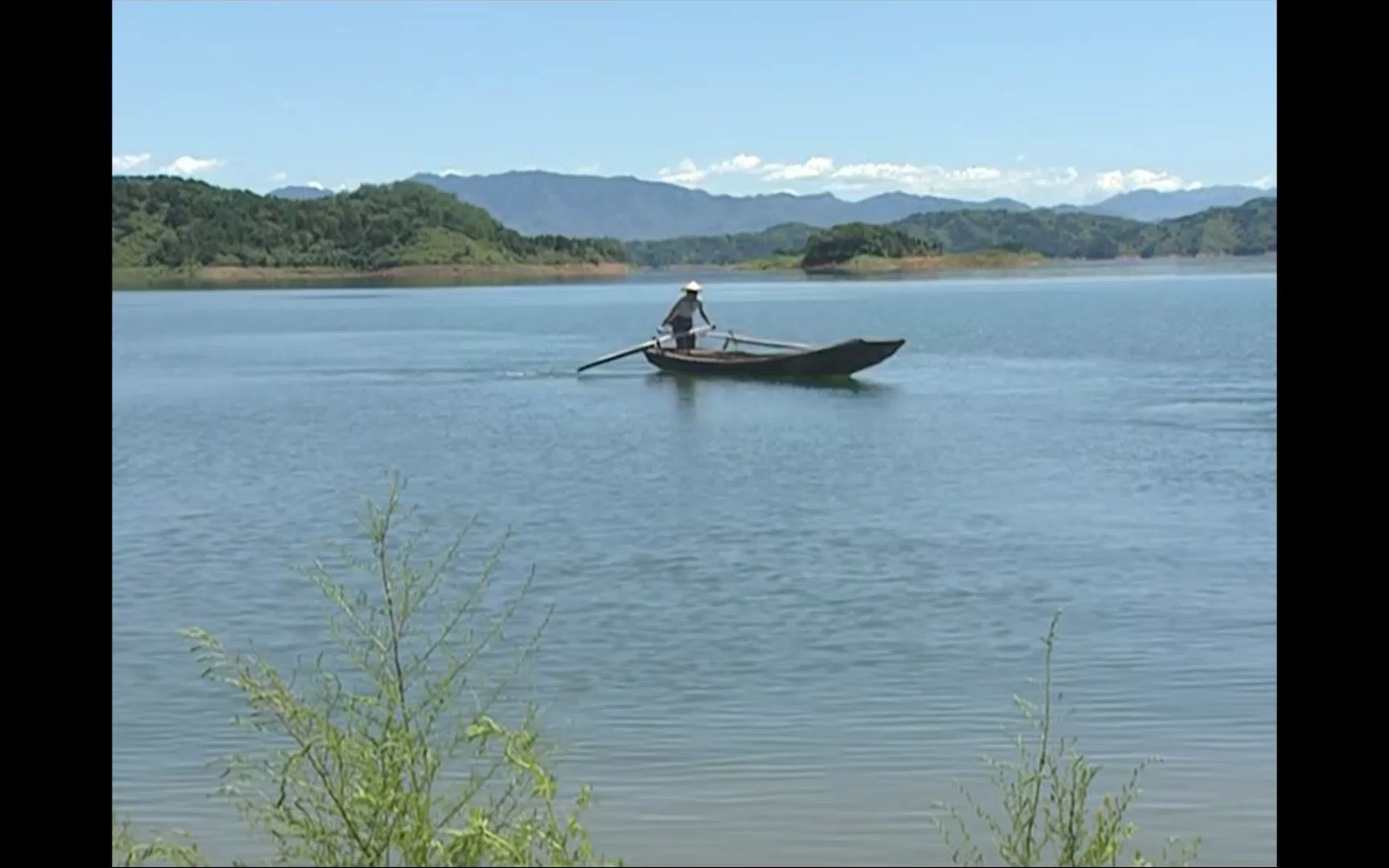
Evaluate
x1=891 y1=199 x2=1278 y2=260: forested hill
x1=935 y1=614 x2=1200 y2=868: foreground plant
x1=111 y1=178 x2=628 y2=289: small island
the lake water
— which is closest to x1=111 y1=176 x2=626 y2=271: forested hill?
A: x1=111 y1=178 x2=628 y2=289: small island

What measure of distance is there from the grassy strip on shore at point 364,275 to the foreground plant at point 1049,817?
340ft

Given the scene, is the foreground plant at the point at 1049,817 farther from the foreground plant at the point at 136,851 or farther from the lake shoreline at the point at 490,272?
the lake shoreline at the point at 490,272

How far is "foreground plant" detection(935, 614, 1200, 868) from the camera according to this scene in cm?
450

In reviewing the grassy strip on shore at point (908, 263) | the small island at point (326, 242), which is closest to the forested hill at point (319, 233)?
the small island at point (326, 242)

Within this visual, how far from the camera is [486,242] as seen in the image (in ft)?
430

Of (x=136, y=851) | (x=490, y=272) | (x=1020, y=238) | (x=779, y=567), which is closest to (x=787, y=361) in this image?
(x=779, y=567)

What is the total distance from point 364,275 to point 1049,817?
402 feet

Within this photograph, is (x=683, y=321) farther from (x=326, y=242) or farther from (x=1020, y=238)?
(x=1020, y=238)

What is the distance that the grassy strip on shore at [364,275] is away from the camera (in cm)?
11188

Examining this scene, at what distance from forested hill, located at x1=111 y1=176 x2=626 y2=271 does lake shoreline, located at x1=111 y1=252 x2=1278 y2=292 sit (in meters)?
0.62

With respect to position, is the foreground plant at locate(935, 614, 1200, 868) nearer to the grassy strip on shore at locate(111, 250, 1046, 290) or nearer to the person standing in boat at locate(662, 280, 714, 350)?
the person standing in boat at locate(662, 280, 714, 350)
